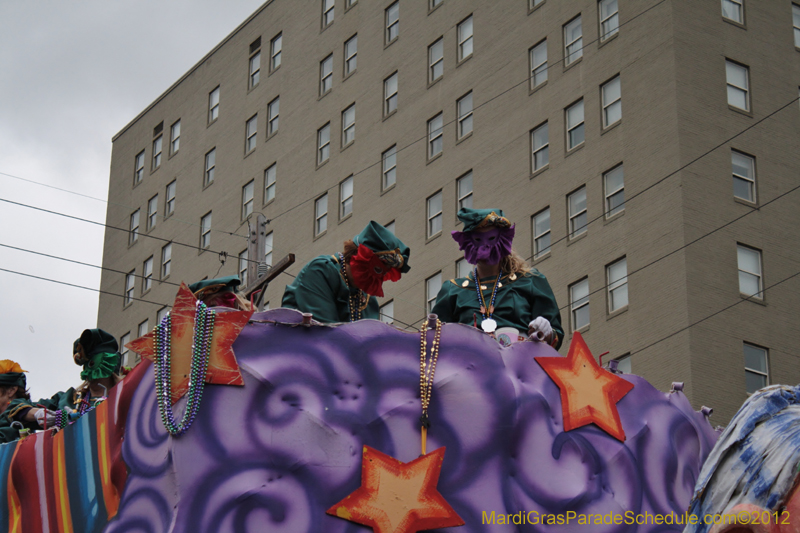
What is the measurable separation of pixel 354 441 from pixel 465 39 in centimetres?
3463

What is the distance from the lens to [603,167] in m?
35.2

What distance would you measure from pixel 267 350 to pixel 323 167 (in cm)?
3805

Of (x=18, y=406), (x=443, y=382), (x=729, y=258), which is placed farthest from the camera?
(x=729, y=258)

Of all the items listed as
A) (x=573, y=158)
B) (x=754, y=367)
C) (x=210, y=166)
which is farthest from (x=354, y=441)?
(x=210, y=166)

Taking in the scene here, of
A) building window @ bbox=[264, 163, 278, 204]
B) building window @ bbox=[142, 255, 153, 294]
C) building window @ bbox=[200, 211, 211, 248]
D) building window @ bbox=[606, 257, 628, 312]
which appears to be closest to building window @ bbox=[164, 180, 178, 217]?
building window @ bbox=[142, 255, 153, 294]

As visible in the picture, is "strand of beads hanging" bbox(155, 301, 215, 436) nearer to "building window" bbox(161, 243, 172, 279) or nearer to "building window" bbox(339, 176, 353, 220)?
"building window" bbox(339, 176, 353, 220)

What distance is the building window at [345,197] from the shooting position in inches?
1753

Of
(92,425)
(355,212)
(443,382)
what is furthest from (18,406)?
(355,212)

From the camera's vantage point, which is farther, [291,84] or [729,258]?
Result: [291,84]

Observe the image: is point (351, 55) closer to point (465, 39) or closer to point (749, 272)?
point (465, 39)

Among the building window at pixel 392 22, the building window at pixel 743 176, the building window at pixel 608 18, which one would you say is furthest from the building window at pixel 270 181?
the building window at pixel 743 176

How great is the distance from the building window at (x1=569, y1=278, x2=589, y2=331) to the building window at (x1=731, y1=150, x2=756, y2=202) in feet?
15.9

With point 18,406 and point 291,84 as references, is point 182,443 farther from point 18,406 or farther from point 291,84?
point 291,84

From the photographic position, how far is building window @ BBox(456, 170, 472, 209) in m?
39.7
